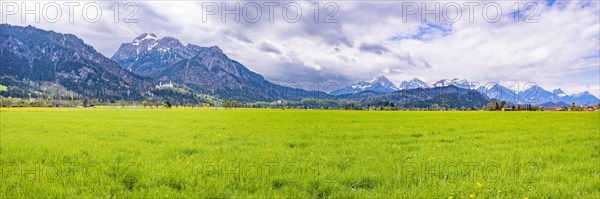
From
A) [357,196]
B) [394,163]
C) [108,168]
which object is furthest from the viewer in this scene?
[394,163]

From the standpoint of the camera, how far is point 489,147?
600 inches

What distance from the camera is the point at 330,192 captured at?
775cm

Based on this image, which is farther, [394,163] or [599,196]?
[394,163]

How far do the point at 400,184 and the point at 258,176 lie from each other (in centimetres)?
378

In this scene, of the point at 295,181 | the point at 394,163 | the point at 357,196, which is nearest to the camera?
the point at 357,196

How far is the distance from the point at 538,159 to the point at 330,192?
8891 mm

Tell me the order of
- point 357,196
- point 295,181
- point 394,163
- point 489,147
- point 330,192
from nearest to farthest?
point 357,196
point 330,192
point 295,181
point 394,163
point 489,147

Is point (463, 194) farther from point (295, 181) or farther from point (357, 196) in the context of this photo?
point (295, 181)

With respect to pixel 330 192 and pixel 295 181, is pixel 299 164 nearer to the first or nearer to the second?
pixel 295 181

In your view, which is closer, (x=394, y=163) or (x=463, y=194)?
(x=463, y=194)

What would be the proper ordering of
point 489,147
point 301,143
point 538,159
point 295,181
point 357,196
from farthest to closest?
1. point 301,143
2. point 489,147
3. point 538,159
4. point 295,181
5. point 357,196

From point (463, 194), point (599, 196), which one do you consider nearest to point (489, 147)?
point (599, 196)

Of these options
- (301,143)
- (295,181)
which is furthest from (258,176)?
(301,143)

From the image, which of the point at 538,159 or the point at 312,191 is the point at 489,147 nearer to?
the point at 538,159
